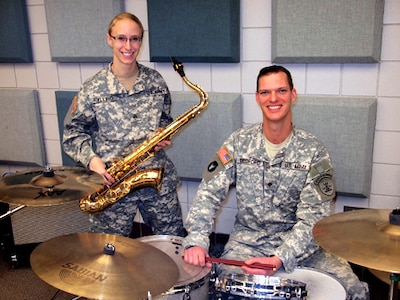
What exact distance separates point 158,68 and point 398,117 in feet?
5.06

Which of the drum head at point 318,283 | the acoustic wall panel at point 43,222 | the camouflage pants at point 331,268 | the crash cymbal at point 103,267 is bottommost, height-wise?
the acoustic wall panel at point 43,222

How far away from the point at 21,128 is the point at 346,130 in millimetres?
2449

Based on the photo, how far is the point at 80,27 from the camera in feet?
10.5

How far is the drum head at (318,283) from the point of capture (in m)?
1.62

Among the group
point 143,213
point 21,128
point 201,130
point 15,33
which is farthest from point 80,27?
point 143,213

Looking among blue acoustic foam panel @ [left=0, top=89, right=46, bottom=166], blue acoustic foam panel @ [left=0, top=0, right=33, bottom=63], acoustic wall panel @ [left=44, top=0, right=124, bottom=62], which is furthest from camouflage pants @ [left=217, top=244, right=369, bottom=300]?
blue acoustic foam panel @ [left=0, top=0, right=33, bottom=63]

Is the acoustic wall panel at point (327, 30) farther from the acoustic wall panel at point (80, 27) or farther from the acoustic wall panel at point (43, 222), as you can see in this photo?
the acoustic wall panel at point (43, 222)

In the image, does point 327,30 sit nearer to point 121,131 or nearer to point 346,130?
point 346,130

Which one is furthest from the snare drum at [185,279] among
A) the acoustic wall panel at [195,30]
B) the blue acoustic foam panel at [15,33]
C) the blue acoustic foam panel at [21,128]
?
the blue acoustic foam panel at [15,33]

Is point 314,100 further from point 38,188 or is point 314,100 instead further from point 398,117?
point 38,188

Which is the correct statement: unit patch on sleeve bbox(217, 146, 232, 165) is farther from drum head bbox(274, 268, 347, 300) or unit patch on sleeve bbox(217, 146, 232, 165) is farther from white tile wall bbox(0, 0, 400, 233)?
white tile wall bbox(0, 0, 400, 233)

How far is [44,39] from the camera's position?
342cm

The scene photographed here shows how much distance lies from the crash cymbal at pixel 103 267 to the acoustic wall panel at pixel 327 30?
155 centimetres

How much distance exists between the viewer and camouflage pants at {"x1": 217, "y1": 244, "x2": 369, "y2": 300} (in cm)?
183
